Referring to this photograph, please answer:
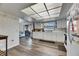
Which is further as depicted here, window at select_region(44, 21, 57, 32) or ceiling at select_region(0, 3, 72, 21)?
window at select_region(44, 21, 57, 32)

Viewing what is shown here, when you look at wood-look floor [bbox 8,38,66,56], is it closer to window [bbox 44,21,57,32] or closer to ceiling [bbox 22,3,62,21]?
window [bbox 44,21,57,32]

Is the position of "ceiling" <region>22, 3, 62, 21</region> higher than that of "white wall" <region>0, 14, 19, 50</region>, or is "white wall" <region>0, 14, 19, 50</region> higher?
"ceiling" <region>22, 3, 62, 21</region>

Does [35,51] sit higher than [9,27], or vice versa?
[9,27]

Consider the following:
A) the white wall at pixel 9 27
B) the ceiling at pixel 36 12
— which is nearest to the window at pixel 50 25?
the ceiling at pixel 36 12

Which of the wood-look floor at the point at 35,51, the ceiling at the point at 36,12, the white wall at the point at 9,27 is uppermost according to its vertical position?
the ceiling at the point at 36,12

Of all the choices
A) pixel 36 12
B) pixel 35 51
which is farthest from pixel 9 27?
pixel 35 51

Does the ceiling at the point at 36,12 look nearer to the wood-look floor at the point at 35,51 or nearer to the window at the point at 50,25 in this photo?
the window at the point at 50,25

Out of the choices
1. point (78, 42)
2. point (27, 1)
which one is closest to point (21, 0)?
point (27, 1)

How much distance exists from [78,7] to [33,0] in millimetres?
567

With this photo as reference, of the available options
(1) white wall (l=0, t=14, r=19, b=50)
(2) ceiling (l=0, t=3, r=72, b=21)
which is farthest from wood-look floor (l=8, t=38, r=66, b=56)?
(2) ceiling (l=0, t=3, r=72, b=21)

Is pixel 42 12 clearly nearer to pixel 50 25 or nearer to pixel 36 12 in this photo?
pixel 36 12

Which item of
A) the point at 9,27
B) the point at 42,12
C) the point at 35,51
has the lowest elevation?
the point at 35,51

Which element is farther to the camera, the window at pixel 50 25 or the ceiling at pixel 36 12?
the window at pixel 50 25

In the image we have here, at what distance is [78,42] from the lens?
759 mm
